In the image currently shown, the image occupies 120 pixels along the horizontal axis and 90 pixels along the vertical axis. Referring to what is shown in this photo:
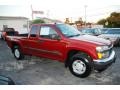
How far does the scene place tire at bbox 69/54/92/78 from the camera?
5191 millimetres

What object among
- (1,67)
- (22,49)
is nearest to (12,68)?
(1,67)

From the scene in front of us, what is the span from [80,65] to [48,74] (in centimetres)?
107

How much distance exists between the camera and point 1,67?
6.72 metres

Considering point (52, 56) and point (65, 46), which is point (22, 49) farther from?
point (65, 46)

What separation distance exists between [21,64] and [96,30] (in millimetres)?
7358

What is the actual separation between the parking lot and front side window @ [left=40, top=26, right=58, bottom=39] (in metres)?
1.10

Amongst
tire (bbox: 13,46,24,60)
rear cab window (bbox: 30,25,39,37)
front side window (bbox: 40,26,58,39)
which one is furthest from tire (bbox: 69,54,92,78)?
tire (bbox: 13,46,24,60)

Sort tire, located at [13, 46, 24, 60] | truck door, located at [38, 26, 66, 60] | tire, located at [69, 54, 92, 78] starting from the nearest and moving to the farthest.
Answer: tire, located at [69, 54, 92, 78] → truck door, located at [38, 26, 66, 60] → tire, located at [13, 46, 24, 60]

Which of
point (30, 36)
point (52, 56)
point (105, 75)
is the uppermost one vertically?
point (30, 36)

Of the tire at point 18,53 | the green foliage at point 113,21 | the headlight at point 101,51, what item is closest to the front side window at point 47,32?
the headlight at point 101,51

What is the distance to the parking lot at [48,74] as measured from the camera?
507 cm

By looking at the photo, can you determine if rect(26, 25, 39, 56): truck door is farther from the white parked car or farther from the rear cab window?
the white parked car

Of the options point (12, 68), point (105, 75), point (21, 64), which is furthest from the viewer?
point (21, 64)

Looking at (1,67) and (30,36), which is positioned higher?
(30,36)
